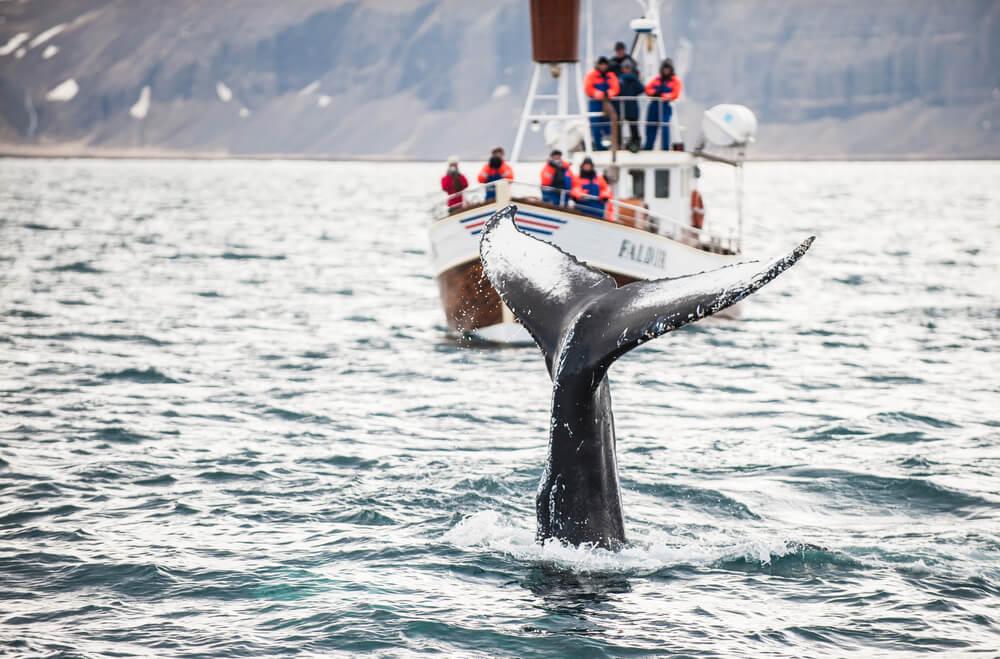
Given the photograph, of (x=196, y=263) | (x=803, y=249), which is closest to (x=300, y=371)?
(x=803, y=249)

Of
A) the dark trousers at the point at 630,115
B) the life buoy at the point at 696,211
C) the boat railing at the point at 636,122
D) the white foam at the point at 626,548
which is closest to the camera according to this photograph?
the white foam at the point at 626,548

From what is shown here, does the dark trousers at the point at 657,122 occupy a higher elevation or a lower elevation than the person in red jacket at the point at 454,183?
higher

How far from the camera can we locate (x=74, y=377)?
19.2 m

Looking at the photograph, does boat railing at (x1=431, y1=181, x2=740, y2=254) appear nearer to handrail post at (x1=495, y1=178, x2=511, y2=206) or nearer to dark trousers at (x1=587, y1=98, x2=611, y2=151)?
handrail post at (x1=495, y1=178, x2=511, y2=206)

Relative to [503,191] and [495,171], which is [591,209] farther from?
[503,191]

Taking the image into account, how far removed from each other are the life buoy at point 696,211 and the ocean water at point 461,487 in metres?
2.38

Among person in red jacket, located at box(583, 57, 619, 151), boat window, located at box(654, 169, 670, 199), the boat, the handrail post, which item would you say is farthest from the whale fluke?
boat window, located at box(654, 169, 670, 199)

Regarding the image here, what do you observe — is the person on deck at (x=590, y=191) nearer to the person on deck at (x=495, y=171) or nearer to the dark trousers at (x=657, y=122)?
the person on deck at (x=495, y=171)

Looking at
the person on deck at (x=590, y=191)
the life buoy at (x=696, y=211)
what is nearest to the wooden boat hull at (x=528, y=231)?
the person on deck at (x=590, y=191)

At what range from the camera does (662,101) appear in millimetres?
26453

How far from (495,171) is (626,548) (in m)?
13.5

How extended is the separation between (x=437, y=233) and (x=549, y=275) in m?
14.6

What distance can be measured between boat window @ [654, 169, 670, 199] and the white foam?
15.9 m

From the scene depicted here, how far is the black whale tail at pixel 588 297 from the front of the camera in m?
7.42
